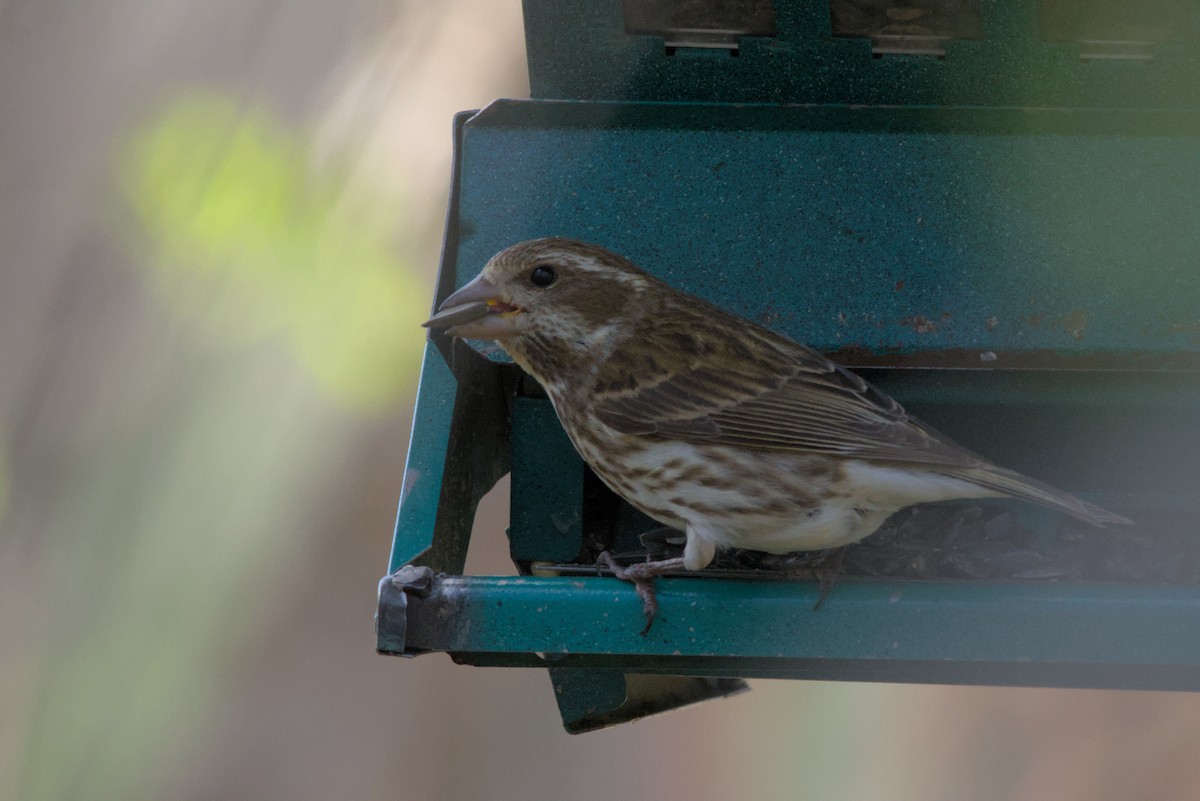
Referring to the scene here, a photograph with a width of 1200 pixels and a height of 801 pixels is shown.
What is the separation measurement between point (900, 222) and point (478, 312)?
1.21 meters

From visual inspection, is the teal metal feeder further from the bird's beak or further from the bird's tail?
the bird's tail

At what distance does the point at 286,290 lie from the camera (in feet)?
20.5

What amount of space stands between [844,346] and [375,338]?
2.62 metres

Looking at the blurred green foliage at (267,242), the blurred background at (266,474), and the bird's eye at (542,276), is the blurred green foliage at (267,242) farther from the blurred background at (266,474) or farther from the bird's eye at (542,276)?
the bird's eye at (542,276)

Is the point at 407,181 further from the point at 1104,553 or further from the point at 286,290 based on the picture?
the point at 1104,553

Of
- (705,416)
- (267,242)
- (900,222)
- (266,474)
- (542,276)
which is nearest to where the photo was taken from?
(705,416)

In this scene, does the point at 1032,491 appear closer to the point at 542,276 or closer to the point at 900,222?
the point at 900,222

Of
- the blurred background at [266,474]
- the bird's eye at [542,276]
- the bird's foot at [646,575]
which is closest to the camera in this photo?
the bird's foot at [646,575]

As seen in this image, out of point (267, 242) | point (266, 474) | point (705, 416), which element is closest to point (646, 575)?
point (705, 416)

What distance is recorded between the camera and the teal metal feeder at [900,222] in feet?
14.6

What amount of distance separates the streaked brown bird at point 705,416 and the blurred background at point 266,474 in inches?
74.0

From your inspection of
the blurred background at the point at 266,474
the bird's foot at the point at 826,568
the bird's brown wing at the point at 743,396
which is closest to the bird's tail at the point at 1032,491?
the bird's brown wing at the point at 743,396

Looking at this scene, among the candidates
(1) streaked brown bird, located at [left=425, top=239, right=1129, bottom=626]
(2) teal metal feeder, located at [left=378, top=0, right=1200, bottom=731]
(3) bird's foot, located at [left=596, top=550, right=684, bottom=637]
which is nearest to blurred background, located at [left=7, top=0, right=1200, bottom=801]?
(2) teal metal feeder, located at [left=378, top=0, right=1200, bottom=731]

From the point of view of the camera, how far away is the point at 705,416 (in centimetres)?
425
